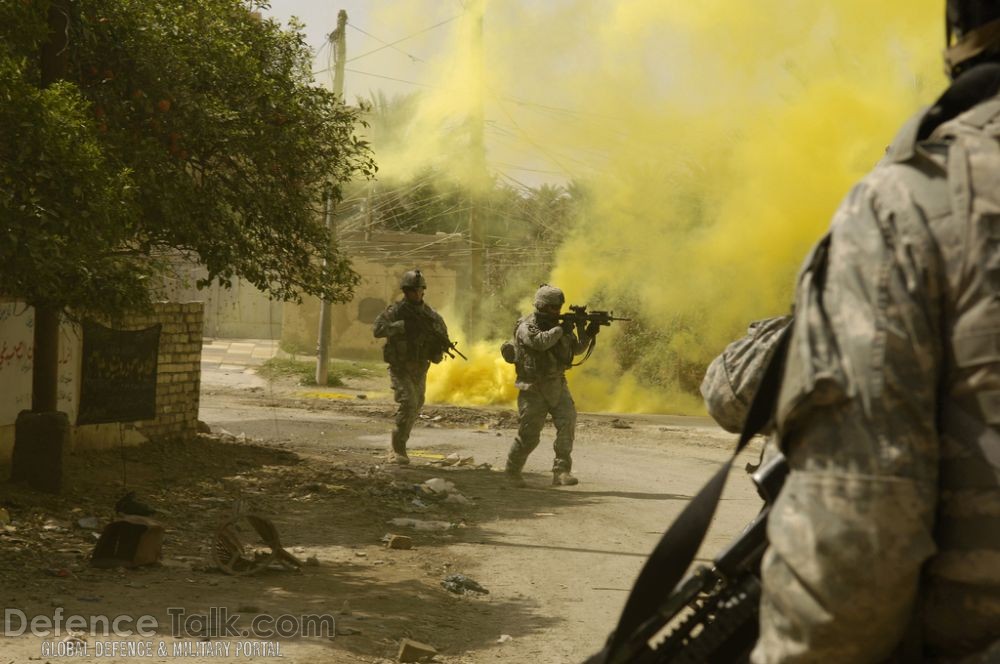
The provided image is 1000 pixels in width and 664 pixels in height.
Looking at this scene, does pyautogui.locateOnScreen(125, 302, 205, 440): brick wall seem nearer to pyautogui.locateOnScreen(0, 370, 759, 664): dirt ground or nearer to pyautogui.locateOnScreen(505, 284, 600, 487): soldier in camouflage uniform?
pyautogui.locateOnScreen(0, 370, 759, 664): dirt ground

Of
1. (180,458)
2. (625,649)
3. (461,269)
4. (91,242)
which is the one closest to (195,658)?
(91,242)

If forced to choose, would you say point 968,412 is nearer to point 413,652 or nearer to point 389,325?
point 413,652

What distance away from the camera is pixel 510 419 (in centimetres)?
1780

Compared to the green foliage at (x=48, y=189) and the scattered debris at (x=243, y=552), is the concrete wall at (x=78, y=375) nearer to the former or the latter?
the green foliage at (x=48, y=189)

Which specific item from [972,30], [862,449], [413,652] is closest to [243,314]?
[413,652]

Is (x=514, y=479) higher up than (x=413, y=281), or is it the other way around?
(x=413, y=281)

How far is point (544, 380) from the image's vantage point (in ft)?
37.1

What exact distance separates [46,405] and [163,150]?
2105 mm

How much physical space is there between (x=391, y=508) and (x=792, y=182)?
14.5 metres

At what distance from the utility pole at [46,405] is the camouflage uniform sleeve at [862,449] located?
7846mm

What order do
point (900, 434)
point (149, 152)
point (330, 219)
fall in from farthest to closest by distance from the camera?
point (330, 219)
point (149, 152)
point (900, 434)

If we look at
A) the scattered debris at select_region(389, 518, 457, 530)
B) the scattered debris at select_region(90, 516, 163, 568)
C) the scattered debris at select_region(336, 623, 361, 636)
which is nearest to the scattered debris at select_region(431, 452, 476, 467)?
the scattered debris at select_region(389, 518, 457, 530)

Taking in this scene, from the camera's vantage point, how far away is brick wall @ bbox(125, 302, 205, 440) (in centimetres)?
1183

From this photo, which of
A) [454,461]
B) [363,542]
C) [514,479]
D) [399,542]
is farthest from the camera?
[454,461]
